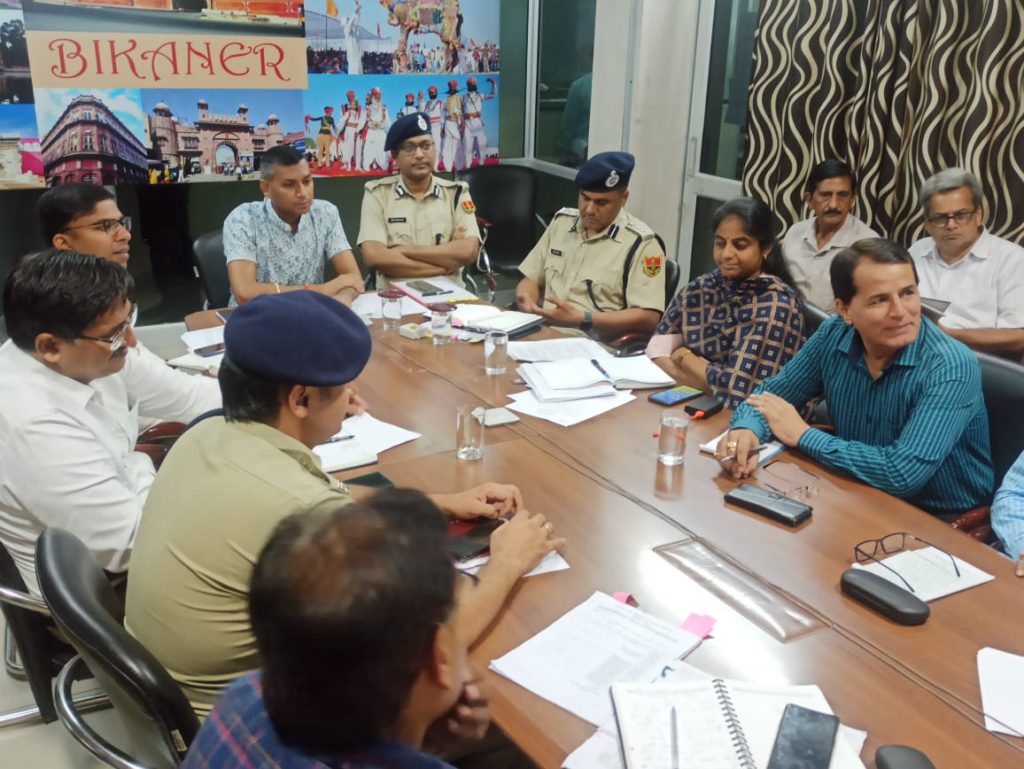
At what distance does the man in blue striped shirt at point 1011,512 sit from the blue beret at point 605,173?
1.99 meters

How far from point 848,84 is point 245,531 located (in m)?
3.47

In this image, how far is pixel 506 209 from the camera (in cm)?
531

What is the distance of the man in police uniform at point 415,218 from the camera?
12.8 feet

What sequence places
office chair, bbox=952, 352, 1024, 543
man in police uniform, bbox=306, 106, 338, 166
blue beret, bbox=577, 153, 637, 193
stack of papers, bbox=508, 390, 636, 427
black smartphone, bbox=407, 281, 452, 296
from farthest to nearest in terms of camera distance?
man in police uniform, bbox=306, 106, 338, 166 < black smartphone, bbox=407, 281, 452, 296 < blue beret, bbox=577, 153, 637, 193 < stack of papers, bbox=508, 390, 636, 427 < office chair, bbox=952, 352, 1024, 543

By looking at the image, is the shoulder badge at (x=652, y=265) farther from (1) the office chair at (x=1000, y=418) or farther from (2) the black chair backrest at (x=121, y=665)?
(2) the black chair backrest at (x=121, y=665)

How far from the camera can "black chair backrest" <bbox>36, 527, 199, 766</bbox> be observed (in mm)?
1172

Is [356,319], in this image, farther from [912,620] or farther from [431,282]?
[431,282]

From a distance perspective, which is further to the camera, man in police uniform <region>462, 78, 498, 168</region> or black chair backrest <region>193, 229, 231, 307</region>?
man in police uniform <region>462, 78, 498, 168</region>

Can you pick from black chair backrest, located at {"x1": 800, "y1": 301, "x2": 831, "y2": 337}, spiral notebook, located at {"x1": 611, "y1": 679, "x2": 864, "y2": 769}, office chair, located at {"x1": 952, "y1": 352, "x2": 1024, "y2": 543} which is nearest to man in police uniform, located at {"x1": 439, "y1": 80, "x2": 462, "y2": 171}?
black chair backrest, located at {"x1": 800, "y1": 301, "x2": 831, "y2": 337}

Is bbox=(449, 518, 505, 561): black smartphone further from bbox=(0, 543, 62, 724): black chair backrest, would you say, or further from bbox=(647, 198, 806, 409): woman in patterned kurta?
bbox=(647, 198, 806, 409): woman in patterned kurta

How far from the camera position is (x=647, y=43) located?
4.70 meters

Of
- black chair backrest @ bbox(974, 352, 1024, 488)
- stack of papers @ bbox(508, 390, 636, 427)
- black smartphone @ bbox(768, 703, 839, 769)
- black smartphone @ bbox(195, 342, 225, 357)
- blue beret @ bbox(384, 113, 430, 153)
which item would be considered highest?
blue beret @ bbox(384, 113, 430, 153)

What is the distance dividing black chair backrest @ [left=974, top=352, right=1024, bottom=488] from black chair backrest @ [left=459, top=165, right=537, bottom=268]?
3.30m

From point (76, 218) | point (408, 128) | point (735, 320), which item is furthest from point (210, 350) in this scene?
point (735, 320)
